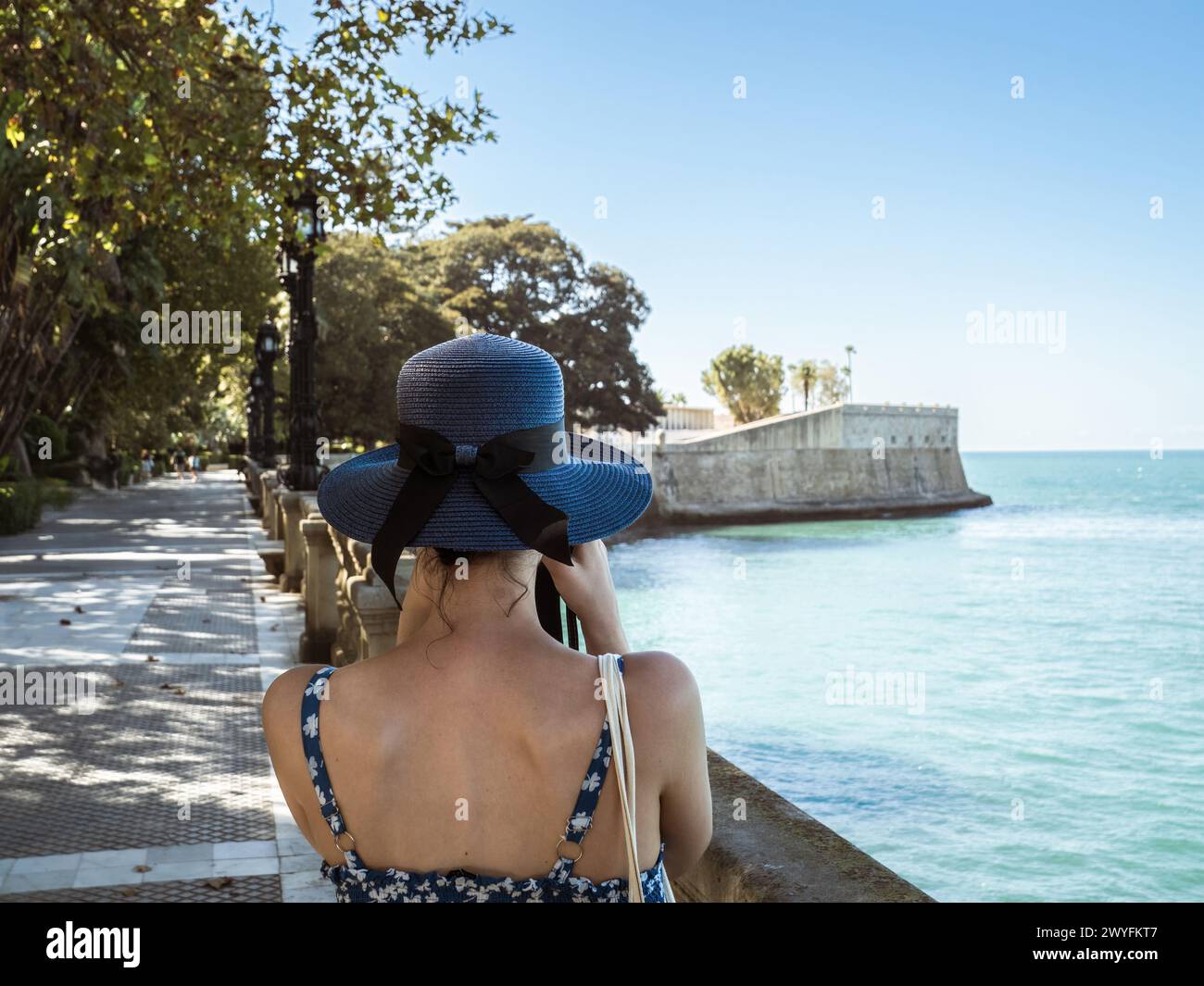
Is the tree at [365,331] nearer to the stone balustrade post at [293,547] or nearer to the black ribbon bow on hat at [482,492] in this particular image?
the stone balustrade post at [293,547]

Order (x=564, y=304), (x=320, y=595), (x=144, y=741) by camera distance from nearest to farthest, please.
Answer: (x=144, y=741), (x=320, y=595), (x=564, y=304)

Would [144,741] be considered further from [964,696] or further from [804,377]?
[804,377]

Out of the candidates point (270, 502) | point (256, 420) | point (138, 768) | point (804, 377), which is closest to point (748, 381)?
point (804, 377)

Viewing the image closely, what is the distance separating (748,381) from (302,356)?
97462mm

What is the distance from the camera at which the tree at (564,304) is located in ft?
189

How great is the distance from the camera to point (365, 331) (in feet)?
142

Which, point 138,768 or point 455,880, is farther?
point 138,768

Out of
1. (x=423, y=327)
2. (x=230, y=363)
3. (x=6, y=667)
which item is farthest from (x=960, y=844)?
(x=423, y=327)

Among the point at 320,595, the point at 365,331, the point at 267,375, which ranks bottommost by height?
the point at 320,595

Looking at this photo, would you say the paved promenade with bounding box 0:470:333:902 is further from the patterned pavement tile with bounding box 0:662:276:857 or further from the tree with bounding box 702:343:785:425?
the tree with bounding box 702:343:785:425

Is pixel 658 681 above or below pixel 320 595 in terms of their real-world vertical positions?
above

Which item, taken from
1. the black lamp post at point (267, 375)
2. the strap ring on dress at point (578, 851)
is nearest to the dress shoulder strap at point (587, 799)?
the strap ring on dress at point (578, 851)

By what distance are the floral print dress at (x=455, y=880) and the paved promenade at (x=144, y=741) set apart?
3.47m

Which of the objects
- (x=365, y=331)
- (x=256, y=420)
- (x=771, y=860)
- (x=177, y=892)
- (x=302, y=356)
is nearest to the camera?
(x=771, y=860)
